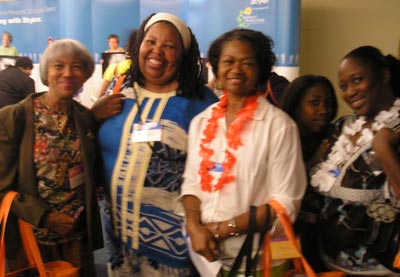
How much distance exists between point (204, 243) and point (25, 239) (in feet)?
2.96

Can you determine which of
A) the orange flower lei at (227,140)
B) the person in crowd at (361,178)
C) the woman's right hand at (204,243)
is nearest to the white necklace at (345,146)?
the person in crowd at (361,178)

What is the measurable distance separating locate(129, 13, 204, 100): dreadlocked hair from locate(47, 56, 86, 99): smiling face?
0.29 m

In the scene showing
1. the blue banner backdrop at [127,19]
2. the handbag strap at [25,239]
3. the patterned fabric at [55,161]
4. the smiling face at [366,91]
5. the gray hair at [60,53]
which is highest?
the blue banner backdrop at [127,19]

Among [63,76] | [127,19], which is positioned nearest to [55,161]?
[63,76]

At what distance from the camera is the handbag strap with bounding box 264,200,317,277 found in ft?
5.08

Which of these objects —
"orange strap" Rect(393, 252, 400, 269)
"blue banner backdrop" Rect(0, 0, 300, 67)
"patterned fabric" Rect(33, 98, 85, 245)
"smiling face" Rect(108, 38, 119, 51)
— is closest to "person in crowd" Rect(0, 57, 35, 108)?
"blue banner backdrop" Rect(0, 0, 300, 67)

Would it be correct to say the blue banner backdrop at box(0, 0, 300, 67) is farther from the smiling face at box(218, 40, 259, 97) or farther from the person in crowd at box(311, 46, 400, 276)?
the person in crowd at box(311, 46, 400, 276)

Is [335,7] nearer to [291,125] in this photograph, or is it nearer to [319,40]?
[319,40]

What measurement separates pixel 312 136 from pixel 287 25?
9.16 feet

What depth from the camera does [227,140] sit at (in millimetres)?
1659

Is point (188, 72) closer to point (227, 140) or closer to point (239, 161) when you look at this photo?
point (227, 140)

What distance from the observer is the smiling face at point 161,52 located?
2033 millimetres

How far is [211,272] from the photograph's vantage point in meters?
1.73

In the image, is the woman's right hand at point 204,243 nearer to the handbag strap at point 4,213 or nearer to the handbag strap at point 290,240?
the handbag strap at point 290,240
